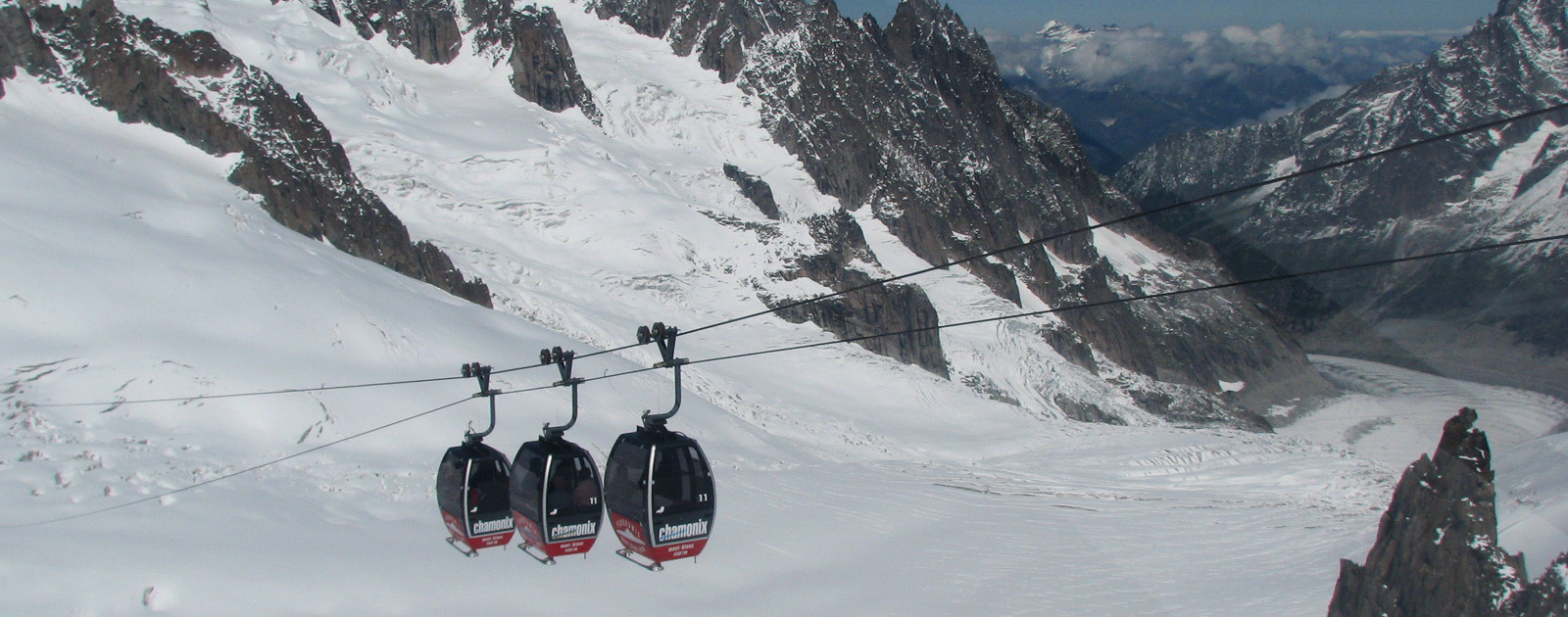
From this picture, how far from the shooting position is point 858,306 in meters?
80.3

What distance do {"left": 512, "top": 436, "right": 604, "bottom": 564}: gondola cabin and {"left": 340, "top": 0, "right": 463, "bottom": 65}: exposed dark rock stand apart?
81.7 m

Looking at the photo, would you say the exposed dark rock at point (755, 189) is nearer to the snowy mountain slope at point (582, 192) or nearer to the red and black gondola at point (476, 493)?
the snowy mountain slope at point (582, 192)

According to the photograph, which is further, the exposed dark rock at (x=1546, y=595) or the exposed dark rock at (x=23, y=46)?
the exposed dark rock at (x=23, y=46)

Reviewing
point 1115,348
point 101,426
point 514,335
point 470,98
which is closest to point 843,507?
point 514,335

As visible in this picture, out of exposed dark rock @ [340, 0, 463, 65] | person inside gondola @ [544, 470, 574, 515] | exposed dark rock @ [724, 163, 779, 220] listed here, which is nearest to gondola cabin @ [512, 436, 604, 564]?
person inside gondola @ [544, 470, 574, 515]

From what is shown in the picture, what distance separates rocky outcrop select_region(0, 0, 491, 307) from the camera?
4341 centimetres

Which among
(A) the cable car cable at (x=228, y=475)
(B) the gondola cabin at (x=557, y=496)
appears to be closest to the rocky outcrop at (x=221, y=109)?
(A) the cable car cable at (x=228, y=475)

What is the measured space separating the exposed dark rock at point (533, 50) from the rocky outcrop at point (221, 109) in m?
36.1

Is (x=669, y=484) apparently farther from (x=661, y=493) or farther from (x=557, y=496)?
(x=557, y=496)

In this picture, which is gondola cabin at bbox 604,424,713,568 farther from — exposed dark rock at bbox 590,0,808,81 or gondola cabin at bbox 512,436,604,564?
exposed dark rock at bbox 590,0,808,81

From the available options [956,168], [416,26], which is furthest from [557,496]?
[956,168]

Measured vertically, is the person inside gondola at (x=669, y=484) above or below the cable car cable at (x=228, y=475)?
above

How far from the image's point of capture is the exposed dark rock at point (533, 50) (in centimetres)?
8775

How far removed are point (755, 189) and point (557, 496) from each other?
73.1 m
